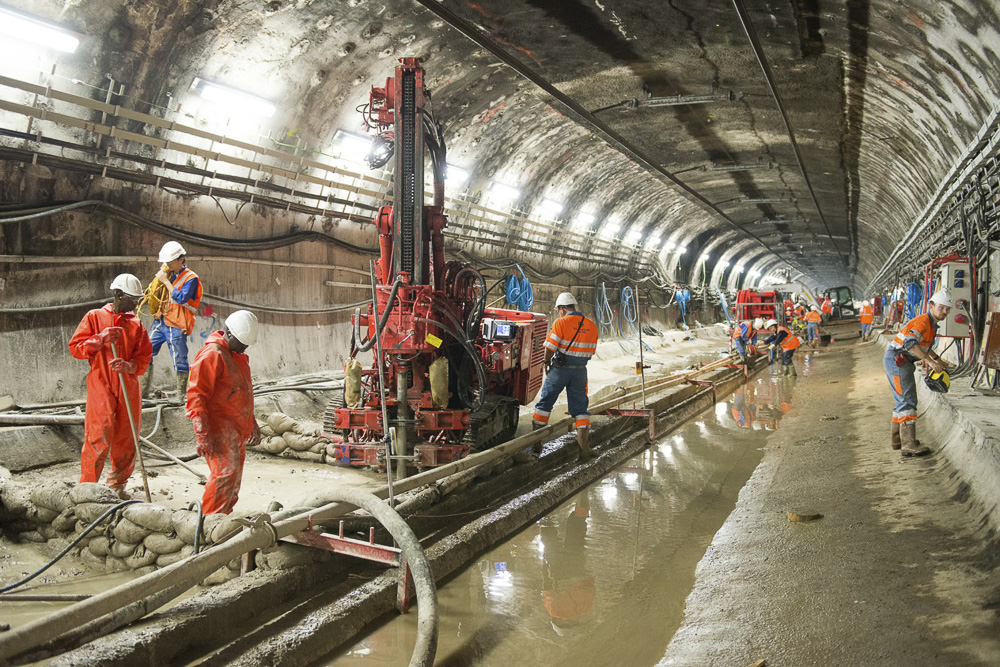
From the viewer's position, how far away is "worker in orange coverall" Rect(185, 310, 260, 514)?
175 inches

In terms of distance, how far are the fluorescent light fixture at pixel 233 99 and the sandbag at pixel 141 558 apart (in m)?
5.67

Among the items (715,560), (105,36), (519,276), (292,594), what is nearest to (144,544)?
(292,594)

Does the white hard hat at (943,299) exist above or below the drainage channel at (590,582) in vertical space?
above

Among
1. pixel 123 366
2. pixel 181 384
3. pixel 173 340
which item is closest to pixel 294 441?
pixel 181 384

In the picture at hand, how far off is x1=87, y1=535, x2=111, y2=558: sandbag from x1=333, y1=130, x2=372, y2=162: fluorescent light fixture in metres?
7.08

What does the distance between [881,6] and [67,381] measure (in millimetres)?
8763

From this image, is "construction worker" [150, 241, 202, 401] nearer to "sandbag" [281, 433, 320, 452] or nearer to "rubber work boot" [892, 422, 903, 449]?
"sandbag" [281, 433, 320, 452]

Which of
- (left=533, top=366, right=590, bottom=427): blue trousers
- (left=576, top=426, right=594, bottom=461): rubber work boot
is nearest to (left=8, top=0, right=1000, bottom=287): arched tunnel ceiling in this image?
(left=533, top=366, right=590, bottom=427): blue trousers

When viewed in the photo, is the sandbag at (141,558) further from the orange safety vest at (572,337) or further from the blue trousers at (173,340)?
the orange safety vest at (572,337)

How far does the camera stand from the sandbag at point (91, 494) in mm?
4520

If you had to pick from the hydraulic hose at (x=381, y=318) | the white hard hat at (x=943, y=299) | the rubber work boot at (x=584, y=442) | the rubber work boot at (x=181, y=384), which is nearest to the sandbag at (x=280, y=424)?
the rubber work boot at (x=181, y=384)

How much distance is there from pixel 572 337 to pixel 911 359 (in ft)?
10.6

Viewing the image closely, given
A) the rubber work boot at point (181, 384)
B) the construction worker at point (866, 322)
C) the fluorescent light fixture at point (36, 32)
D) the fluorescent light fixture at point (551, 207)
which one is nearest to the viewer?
the fluorescent light fixture at point (36, 32)

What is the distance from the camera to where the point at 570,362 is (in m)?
7.52
